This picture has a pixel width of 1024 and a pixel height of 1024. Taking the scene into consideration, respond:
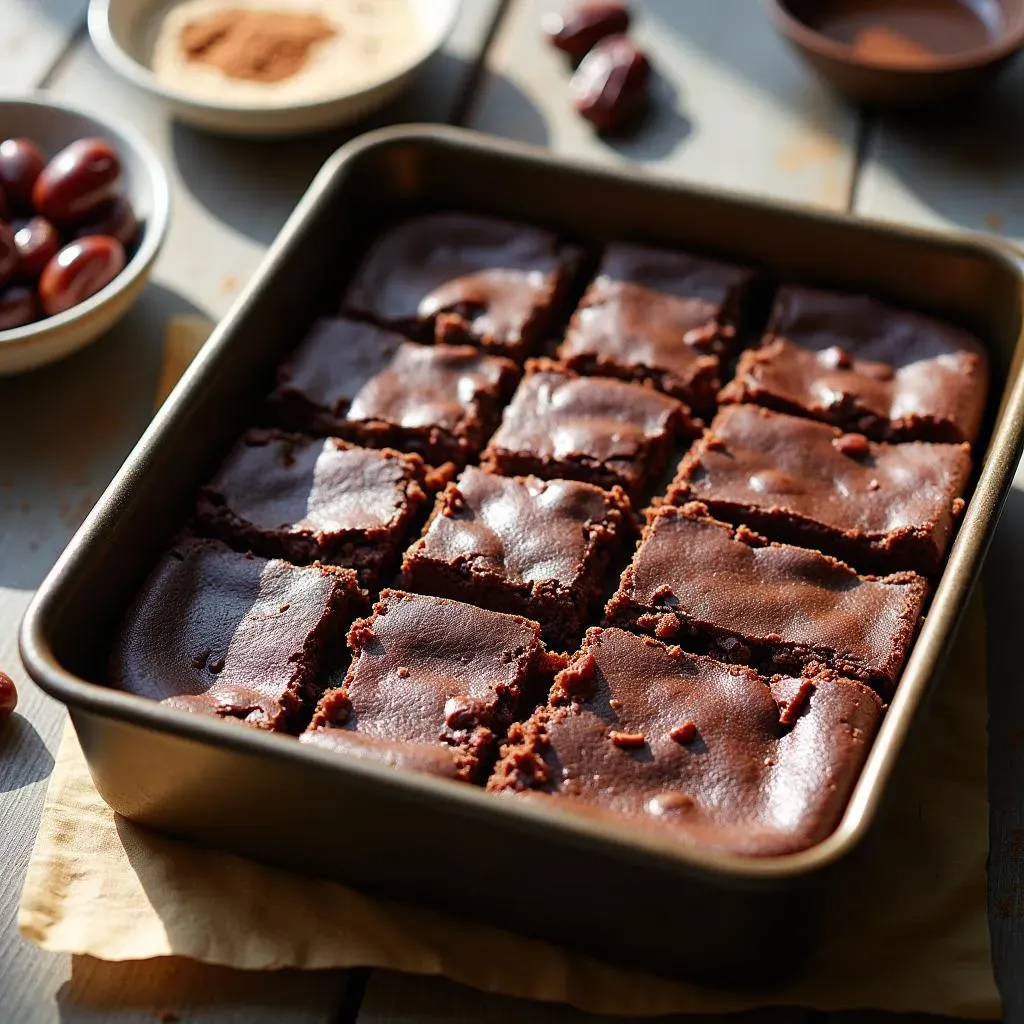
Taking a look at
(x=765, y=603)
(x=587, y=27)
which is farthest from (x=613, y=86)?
(x=765, y=603)

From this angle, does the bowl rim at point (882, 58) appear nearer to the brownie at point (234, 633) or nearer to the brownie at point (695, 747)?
the brownie at point (695, 747)

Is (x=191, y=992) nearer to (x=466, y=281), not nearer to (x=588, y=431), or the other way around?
(x=588, y=431)

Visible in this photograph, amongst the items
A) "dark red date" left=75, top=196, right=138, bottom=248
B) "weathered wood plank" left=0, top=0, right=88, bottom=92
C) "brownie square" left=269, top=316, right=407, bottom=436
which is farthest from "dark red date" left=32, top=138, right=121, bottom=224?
"weathered wood plank" left=0, top=0, right=88, bottom=92

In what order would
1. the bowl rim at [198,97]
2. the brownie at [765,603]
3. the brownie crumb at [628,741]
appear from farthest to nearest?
the bowl rim at [198,97]
the brownie at [765,603]
the brownie crumb at [628,741]

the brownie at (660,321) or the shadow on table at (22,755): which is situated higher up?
the brownie at (660,321)

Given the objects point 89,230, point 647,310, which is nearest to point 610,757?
point 647,310

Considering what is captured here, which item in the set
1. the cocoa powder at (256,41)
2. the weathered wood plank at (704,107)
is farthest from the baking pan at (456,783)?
the cocoa powder at (256,41)

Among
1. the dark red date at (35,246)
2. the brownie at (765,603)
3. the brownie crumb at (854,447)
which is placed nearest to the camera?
the brownie at (765,603)
